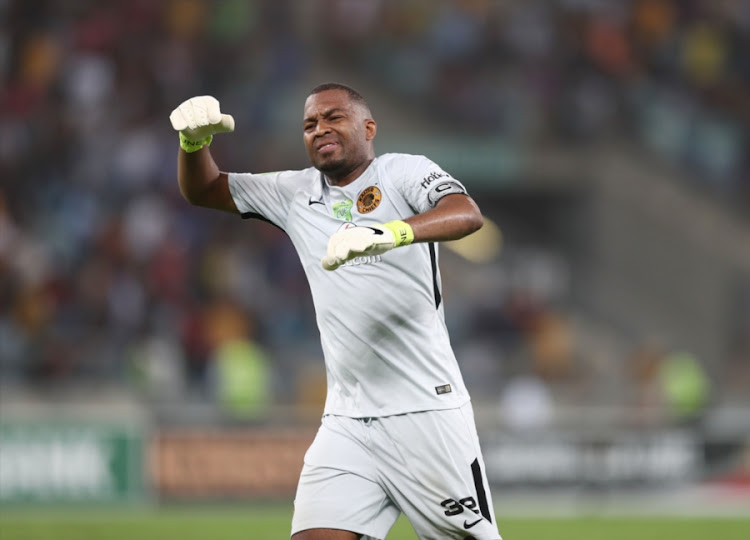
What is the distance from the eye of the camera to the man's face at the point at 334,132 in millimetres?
5301

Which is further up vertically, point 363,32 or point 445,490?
point 363,32

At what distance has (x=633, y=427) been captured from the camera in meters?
15.5

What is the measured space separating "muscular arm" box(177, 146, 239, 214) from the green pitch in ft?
21.1

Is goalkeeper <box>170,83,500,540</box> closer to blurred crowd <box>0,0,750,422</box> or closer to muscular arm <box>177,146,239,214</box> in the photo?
muscular arm <box>177,146,239,214</box>

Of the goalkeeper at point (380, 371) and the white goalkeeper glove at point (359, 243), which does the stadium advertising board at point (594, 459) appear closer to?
the goalkeeper at point (380, 371)

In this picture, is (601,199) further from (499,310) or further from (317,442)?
(317,442)

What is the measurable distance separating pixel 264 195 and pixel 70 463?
9240mm

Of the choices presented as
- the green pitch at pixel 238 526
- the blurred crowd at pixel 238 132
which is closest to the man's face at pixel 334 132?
the green pitch at pixel 238 526

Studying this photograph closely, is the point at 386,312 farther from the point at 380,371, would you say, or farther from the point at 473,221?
the point at 473,221

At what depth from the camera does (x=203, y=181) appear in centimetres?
574

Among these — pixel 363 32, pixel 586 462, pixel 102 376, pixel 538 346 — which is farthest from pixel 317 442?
pixel 363 32

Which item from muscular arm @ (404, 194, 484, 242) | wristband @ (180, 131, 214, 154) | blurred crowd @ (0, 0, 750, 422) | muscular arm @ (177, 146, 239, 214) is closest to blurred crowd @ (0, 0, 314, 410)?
blurred crowd @ (0, 0, 750, 422)

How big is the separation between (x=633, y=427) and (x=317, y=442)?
1069 centimetres

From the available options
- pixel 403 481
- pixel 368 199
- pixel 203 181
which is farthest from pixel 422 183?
pixel 403 481
